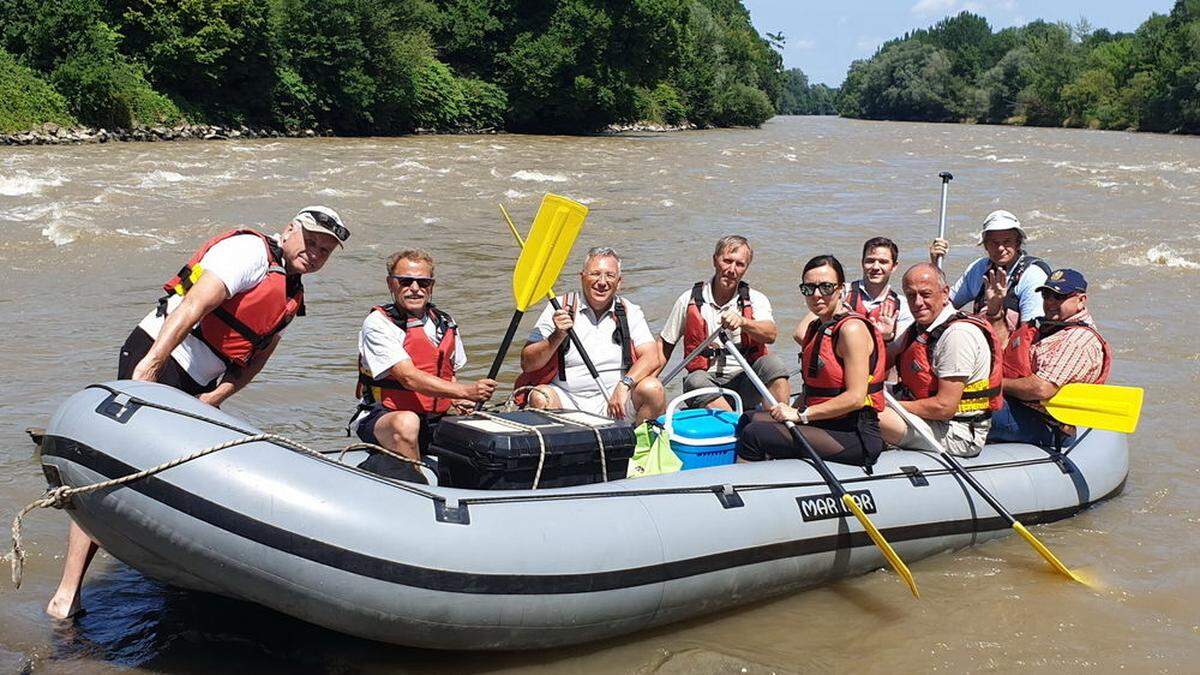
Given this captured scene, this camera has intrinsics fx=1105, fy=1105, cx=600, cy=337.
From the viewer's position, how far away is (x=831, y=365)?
4.06 meters

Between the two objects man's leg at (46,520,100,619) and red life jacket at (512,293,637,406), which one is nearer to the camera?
man's leg at (46,520,100,619)

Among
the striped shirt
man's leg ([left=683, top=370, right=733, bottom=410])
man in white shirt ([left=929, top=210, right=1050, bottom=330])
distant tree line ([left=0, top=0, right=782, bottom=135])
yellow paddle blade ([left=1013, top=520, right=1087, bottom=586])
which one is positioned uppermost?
distant tree line ([left=0, top=0, right=782, bottom=135])

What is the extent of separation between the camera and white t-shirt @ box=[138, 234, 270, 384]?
3588 mm

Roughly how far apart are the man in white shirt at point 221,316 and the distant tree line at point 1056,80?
45160mm

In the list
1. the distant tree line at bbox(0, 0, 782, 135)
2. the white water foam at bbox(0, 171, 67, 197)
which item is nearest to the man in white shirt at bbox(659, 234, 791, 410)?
the white water foam at bbox(0, 171, 67, 197)

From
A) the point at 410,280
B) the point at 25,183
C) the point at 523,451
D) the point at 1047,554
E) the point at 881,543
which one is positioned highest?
the point at 410,280

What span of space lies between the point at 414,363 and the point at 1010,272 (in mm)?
2864

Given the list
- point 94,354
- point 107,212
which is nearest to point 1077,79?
point 107,212

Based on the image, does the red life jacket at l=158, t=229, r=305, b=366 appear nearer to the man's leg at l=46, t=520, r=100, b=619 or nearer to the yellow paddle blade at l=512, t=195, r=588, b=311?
the man's leg at l=46, t=520, r=100, b=619

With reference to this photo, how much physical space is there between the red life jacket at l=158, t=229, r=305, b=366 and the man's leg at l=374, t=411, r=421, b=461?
51cm

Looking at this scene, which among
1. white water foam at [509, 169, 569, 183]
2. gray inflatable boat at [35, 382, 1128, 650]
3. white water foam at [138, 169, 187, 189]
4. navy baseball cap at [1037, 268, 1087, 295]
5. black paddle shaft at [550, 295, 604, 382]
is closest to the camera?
gray inflatable boat at [35, 382, 1128, 650]

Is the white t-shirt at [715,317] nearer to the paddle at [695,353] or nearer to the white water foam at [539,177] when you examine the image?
the paddle at [695,353]

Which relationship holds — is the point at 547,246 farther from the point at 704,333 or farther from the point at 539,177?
the point at 539,177

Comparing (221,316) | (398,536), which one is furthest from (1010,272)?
(221,316)
